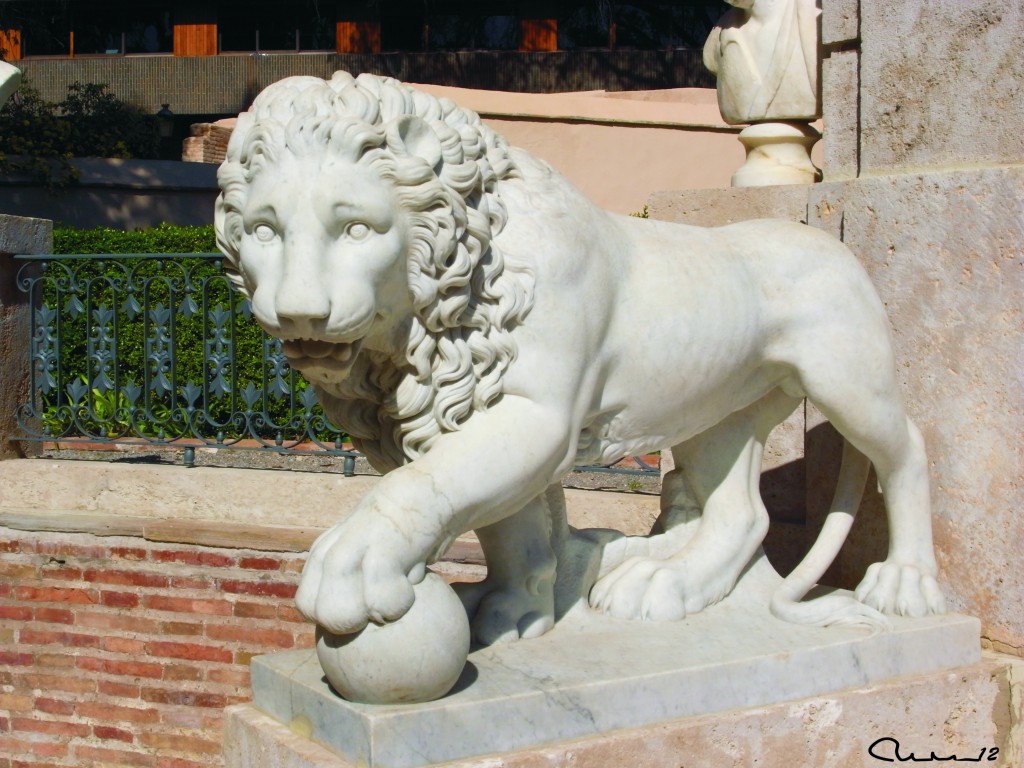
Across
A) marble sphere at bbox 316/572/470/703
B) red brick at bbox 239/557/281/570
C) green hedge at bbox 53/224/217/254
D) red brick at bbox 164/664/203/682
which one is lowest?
red brick at bbox 164/664/203/682

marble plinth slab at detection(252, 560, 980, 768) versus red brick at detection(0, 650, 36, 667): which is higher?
marble plinth slab at detection(252, 560, 980, 768)

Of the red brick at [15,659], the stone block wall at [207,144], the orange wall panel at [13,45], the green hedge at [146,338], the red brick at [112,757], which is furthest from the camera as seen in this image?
the orange wall panel at [13,45]

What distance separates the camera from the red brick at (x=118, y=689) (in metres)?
5.07

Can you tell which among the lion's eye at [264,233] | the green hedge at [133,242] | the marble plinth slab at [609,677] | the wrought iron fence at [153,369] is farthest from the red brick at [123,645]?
the green hedge at [133,242]

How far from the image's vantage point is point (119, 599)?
5.19 meters

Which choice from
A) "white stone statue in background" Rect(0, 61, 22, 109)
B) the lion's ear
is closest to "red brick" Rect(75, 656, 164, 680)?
"white stone statue in background" Rect(0, 61, 22, 109)

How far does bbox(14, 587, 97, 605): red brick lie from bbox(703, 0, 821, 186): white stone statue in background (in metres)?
3.14

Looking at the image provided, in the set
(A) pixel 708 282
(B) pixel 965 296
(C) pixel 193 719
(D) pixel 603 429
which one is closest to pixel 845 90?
(B) pixel 965 296

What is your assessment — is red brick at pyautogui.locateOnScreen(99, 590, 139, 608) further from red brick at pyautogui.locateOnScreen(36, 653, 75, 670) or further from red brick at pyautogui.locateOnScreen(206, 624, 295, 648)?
red brick at pyautogui.locateOnScreen(206, 624, 295, 648)

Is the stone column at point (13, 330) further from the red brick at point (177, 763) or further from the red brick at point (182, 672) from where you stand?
the red brick at point (177, 763)

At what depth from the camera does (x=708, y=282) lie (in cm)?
284

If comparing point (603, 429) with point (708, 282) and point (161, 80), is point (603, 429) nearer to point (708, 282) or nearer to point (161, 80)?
point (708, 282)

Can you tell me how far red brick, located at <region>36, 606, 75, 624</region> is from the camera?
5.23m

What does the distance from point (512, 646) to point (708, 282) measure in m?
0.91
